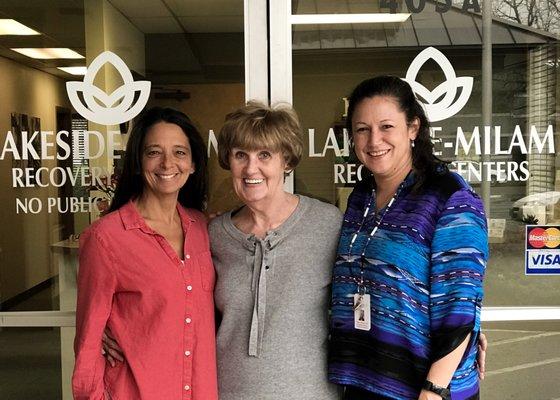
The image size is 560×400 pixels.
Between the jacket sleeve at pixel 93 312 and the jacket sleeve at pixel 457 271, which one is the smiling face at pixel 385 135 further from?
the jacket sleeve at pixel 93 312

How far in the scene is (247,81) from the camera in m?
2.65

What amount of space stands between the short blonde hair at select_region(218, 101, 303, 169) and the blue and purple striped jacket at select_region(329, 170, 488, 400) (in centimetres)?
32

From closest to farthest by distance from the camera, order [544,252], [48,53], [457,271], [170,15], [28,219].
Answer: [457,271], [544,252], [28,219], [48,53], [170,15]

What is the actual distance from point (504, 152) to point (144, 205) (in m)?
1.91

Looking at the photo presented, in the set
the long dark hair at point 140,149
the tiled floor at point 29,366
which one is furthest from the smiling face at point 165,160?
the tiled floor at point 29,366

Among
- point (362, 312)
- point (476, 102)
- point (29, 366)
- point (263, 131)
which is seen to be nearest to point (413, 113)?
point (263, 131)

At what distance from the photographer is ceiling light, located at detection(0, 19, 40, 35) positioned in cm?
370

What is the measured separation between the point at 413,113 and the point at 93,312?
3.54ft

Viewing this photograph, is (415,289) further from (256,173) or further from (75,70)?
(75,70)

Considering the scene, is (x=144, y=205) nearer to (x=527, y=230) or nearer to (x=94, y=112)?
(x=94, y=112)

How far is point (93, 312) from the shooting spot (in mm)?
1745

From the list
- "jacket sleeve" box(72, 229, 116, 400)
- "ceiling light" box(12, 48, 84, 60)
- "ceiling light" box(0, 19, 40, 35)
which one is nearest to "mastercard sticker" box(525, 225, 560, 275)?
"jacket sleeve" box(72, 229, 116, 400)

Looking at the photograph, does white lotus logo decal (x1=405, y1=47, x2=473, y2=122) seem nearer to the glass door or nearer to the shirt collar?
the glass door

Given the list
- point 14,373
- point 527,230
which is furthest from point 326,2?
point 14,373
